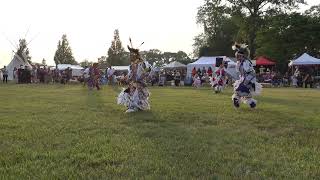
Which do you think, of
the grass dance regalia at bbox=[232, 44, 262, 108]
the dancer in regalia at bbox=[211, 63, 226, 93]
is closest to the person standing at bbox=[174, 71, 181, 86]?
the dancer in regalia at bbox=[211, 63, 226, 93]

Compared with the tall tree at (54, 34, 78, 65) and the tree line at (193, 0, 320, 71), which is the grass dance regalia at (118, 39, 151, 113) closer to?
the tree line at (193, 0, 320, 71)

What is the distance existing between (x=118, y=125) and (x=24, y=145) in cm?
308

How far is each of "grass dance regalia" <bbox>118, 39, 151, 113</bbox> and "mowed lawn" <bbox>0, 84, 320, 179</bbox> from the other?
1.47 meters

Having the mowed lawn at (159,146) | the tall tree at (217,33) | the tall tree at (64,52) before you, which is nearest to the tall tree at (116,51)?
the tall tree at (64,52)

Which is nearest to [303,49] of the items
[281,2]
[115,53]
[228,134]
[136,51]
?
[281,2]

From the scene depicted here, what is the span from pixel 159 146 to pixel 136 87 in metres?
6.63

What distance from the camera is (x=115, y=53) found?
327ft

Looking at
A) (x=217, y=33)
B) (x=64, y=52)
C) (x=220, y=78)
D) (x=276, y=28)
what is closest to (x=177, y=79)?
(x=220, y=78)

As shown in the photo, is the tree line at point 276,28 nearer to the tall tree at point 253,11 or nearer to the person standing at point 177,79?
the tall tree at point 253,11

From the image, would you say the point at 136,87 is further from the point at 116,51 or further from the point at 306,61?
the point at 116,51

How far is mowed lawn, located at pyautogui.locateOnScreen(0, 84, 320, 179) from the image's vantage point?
21.1ft

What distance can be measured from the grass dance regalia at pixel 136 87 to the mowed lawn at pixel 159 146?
147 centimetres

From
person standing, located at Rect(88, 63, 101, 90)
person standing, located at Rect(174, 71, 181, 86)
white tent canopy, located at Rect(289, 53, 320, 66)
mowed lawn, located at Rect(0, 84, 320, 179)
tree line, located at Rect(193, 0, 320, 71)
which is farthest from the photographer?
tree line, located at Rect(193, 0, 320, 71)

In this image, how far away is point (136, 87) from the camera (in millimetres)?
14828
